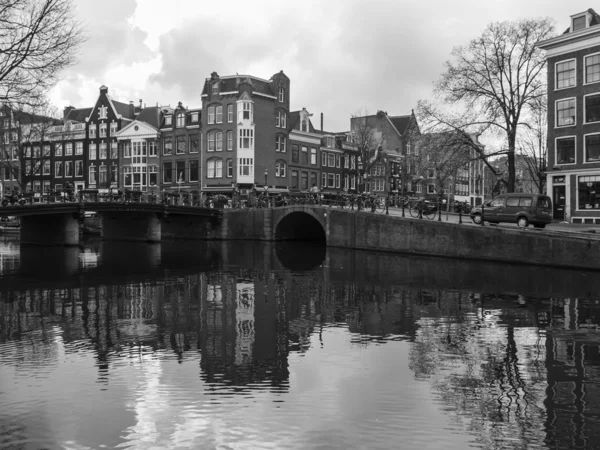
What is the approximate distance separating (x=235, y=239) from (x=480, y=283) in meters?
31.4

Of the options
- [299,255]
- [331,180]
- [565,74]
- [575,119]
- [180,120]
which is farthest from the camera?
[331,180]

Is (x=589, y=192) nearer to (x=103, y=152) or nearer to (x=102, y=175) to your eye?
(x=102, y=175)

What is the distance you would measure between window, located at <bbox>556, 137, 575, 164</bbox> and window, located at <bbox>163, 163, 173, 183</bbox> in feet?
138

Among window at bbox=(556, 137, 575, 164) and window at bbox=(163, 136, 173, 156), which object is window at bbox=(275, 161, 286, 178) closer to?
window at bbox=(163, 136, 173, 156)

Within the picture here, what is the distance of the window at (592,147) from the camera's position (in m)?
37.1

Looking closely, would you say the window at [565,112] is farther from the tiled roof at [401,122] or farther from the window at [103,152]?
the window at [103,152]

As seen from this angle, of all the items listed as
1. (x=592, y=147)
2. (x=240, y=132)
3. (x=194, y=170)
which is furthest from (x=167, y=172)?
(x=592, y=147)

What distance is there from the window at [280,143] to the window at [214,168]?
6.34 m

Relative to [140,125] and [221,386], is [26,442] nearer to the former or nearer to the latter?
[221,386]

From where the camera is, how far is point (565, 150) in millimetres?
39031

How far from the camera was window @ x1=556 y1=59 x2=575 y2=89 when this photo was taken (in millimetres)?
38344

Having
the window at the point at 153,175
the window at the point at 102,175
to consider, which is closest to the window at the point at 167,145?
the window at the point at 153,175

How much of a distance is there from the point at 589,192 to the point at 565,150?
Result: 10.9ft

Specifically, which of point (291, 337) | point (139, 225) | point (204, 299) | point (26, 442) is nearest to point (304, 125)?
point (139, 225)
